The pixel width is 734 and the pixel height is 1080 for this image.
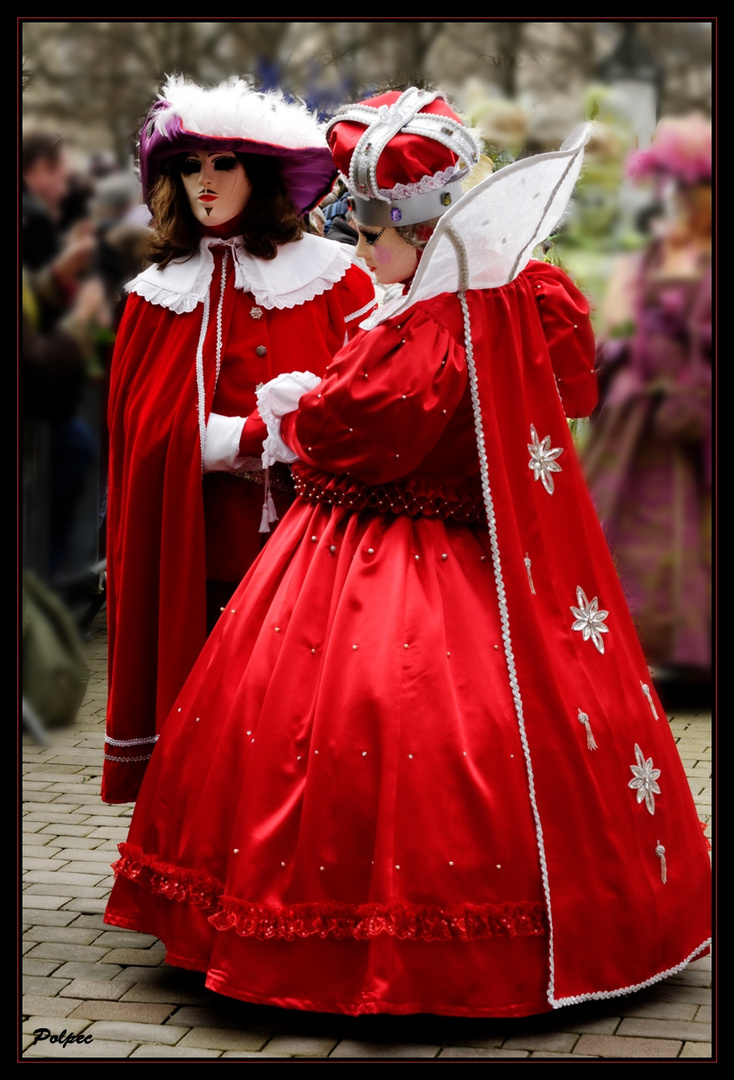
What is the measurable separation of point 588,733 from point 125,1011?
3.73 feet

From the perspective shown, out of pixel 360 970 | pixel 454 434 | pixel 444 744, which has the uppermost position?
pixel 454 434

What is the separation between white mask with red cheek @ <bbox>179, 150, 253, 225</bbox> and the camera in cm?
344

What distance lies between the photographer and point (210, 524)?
3.54 meters

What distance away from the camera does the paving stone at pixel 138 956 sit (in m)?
3.24

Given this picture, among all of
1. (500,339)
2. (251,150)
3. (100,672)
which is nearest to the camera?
(500,339)

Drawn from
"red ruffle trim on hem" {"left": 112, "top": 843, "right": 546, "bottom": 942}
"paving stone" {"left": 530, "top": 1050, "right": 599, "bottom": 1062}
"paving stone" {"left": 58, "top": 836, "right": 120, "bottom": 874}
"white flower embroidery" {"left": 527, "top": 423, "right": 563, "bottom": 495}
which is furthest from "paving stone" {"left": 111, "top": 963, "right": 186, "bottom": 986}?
"white flower embroidery" {"left": 527, "top": 423, "right": 563, "bottom": 495}

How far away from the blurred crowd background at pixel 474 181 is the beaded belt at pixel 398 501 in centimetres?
57

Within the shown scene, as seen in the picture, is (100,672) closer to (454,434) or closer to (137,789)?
(137,789)

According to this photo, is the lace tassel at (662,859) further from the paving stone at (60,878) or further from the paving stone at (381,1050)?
the paving stone at (60,878)

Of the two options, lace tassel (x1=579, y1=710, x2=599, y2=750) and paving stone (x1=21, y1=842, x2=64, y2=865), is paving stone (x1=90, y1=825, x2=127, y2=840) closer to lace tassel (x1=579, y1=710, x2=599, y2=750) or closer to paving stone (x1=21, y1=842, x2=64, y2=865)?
paving stone (x1=21, y1=842, x2=64, y2=865)

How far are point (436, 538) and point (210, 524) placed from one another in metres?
0.79

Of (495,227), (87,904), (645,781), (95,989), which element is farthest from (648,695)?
(87,904)

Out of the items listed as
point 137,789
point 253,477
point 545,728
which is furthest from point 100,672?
point 545,728

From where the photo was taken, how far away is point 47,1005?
298 cm
